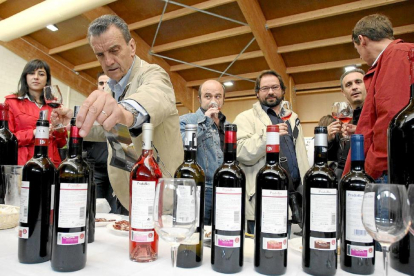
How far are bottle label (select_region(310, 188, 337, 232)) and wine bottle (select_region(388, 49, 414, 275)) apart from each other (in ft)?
0.63

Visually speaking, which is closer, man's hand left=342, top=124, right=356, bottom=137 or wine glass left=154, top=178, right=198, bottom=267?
wine glass left=154, top=178, right=198, bottom=267

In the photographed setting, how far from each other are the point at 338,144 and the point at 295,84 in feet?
20.4

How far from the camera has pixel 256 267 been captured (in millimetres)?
724

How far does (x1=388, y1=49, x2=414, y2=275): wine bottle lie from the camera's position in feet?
2.39

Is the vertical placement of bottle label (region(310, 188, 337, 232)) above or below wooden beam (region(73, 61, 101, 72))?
below

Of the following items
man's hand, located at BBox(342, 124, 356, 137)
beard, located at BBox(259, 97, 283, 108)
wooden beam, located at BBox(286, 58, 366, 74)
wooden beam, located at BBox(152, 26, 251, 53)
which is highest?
wooden beam, located at BBox(152, 26, 251, 53)

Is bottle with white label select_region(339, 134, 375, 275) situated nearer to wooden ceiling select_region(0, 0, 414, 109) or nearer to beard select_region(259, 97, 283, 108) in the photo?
beard select_region(259, 97, 283, 108)

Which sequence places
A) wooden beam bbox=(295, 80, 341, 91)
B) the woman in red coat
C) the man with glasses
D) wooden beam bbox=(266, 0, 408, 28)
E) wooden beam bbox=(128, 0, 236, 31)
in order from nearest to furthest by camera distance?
1. the man with glasses
2. the woman in red coat
3. wooden beam bbox=(266, 0, 408, 28)
4. wooden beam bbox=(128, 0, 236, 31)
5. wooden beam bbox=(295, 80, 341, 91)

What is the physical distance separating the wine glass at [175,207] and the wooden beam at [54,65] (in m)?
7.77

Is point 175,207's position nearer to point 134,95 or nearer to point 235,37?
point 134,95

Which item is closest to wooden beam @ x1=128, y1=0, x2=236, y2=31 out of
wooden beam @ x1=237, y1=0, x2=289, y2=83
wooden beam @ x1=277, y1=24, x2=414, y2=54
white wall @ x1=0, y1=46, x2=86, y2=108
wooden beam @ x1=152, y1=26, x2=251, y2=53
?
wooden beam @ x1=237, y1=0, x2=289, y2=83

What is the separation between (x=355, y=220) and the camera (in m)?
0.71

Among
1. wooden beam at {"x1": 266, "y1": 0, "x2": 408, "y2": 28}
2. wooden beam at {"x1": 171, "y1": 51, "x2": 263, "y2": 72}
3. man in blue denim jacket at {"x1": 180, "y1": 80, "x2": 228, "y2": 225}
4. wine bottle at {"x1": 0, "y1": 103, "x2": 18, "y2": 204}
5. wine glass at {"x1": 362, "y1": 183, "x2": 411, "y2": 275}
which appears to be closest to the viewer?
wine glass at {"x1": 362, "y1": 183, "x2": 411, "y2": 275}

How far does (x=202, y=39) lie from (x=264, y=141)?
4.64 m
